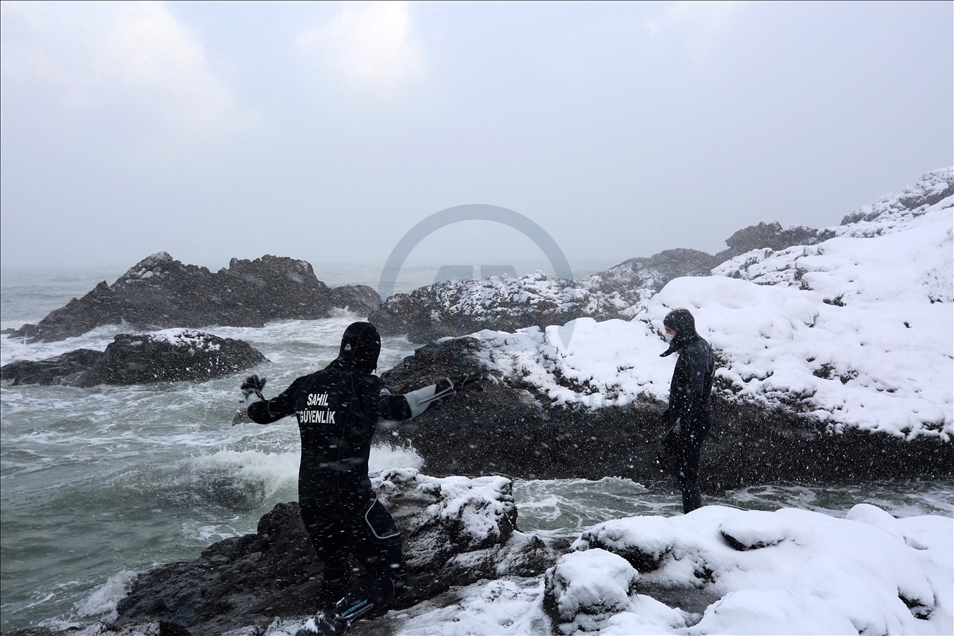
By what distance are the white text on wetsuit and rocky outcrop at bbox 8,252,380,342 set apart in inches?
949

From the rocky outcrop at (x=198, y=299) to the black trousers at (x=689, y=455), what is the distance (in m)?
23.9

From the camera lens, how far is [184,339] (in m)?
15.8

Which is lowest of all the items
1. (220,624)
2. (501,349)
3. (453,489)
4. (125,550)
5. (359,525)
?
(125,550)

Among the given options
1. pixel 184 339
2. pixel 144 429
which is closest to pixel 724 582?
pixel 144 429

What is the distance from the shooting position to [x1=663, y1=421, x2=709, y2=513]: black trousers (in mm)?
5125

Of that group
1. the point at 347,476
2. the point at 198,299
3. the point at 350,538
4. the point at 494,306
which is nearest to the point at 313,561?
the point at 350,538

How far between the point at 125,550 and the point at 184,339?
10850 millimetres

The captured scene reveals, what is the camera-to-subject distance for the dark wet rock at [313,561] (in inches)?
154

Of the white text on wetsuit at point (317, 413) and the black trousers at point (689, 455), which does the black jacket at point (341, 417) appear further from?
the black trousers at point (689, 455)

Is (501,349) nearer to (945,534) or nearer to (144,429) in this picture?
(945,534)

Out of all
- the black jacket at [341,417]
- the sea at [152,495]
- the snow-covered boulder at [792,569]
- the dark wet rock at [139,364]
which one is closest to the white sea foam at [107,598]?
the sea at [152,495]

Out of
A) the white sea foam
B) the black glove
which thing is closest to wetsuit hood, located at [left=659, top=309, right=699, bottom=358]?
the black glove

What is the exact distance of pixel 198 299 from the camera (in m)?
25.6

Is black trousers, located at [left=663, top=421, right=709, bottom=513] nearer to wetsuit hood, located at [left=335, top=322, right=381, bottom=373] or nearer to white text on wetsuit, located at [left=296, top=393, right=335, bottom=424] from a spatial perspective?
wetsuit hood, located at [left=335, top=322, right=381, bottom=373]
